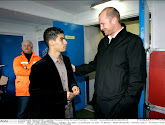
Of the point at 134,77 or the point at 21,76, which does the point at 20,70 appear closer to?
the point at 21,76

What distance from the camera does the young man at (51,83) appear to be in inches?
46.8

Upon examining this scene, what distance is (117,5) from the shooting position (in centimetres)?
277

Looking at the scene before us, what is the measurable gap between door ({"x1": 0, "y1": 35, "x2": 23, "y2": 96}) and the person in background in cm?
398

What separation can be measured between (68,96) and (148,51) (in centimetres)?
144

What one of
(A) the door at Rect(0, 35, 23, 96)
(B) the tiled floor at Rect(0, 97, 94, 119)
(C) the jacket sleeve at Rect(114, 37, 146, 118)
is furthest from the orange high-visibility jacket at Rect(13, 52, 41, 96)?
(A) the door at Rect(0, 35, 23, 96)

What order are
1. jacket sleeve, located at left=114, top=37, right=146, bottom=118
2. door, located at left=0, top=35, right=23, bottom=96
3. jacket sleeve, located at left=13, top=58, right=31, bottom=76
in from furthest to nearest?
door, located at left=0, top=35, right=23, bottom=96
jacket sleeve, located at left=13, top=58, right=31, bottom=76
jacket sleeve, located at left=114, top=37, right=146, bottom=118

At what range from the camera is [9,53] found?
412 cm

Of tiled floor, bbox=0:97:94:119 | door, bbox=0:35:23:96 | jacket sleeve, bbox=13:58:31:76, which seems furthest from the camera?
door, bbox=0:35:23:96

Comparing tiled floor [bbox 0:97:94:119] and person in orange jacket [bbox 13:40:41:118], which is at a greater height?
person in orange jacket [bbox 13:40:41:118]

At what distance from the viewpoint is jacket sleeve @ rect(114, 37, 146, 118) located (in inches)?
43.5

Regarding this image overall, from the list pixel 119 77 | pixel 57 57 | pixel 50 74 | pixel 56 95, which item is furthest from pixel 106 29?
pixel 56 95

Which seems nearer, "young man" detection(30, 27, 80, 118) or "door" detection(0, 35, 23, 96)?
"young man" detection(30, 27, 80, 118)

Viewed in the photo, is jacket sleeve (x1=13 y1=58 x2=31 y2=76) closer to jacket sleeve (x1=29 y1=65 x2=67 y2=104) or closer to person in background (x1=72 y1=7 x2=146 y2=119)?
jacket sleeve (x1=29 y1=65 x2=67 y2=104)

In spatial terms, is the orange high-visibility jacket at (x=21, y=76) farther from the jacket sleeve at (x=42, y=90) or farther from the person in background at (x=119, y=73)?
the person in background at (x=119, y=73)
